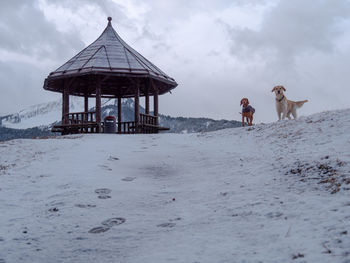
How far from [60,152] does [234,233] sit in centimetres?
771

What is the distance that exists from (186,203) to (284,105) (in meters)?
10.1

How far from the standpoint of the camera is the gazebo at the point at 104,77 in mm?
19828

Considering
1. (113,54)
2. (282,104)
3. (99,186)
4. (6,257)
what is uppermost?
(113,54)

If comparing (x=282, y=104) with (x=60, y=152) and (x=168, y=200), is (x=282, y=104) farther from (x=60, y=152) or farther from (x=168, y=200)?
(x=168, y=200)

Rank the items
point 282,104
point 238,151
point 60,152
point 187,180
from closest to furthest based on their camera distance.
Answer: point 187,180 → point 238,151 → point 60,152 → point 282,104

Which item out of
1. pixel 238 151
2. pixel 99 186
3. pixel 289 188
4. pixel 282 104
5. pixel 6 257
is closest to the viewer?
pixel 6 257

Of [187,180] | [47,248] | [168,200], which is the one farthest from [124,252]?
[187,180]

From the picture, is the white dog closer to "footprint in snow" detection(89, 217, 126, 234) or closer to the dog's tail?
the dog's tail

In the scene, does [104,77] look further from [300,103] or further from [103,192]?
[103,192]

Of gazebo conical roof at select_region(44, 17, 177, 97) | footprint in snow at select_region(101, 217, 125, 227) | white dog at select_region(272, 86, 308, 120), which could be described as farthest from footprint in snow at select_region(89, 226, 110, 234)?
gazebo conical roof at select_region(44, 17, 177, 97)

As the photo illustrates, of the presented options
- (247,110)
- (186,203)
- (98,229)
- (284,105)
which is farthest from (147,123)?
(98,229)

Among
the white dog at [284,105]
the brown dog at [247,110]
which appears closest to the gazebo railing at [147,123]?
the brown dog at [247,110]

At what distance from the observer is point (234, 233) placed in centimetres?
473

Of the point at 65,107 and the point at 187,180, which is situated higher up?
the point at 65,107
